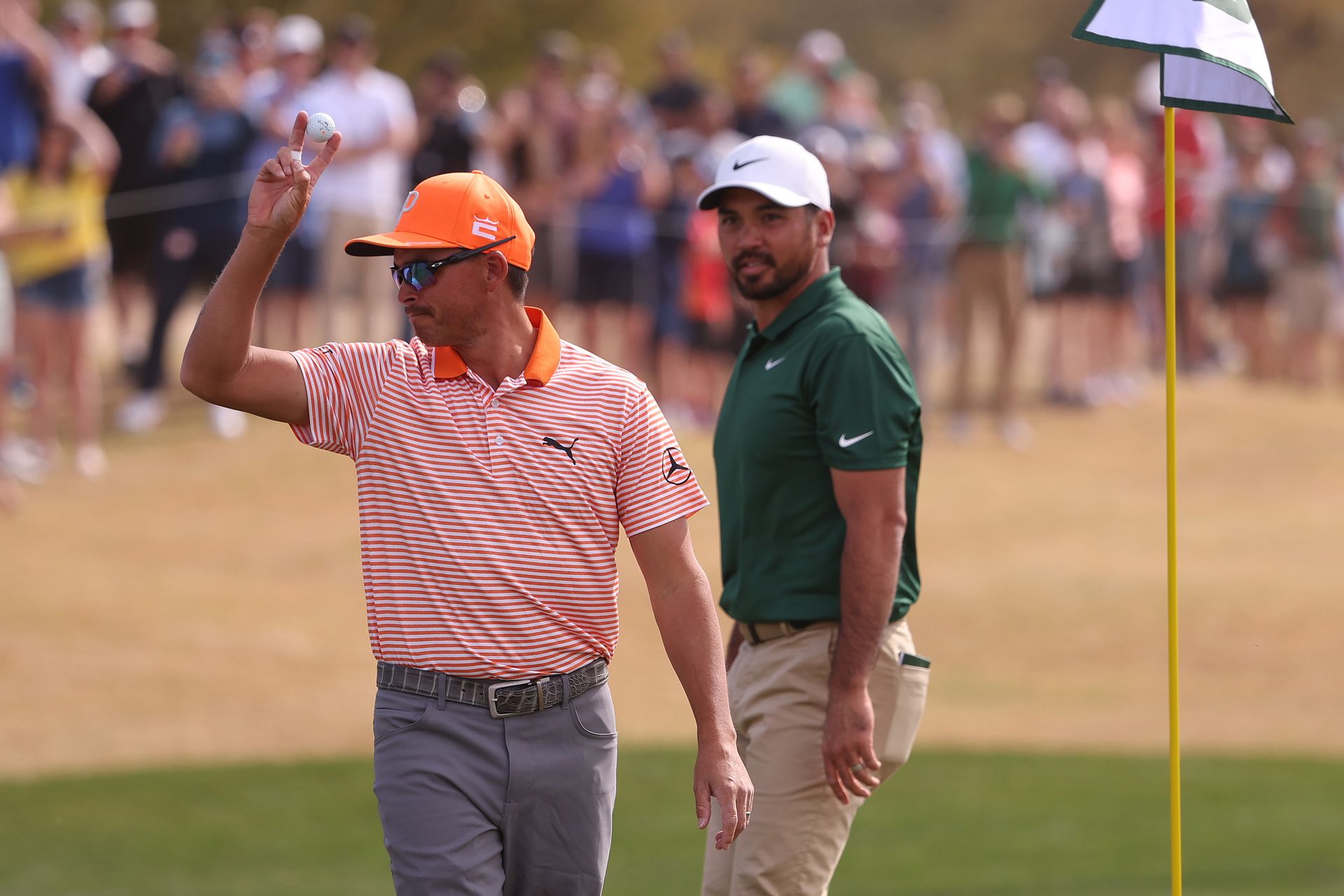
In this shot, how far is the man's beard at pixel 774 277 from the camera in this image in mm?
5352

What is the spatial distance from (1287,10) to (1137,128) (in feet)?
86.5

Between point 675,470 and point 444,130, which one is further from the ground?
point 444,130

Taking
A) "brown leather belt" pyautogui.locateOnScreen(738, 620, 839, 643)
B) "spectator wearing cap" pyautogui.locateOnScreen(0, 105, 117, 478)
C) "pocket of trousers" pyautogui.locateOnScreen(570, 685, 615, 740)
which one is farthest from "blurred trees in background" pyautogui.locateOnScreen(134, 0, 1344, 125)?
"pocket of trousers" pyautogui.locateOnScreen(570, 685, 615, 740)

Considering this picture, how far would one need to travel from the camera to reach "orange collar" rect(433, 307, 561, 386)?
14.8 feet

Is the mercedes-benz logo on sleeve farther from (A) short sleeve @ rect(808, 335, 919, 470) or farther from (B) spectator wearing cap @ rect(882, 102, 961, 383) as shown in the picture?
(B) spectator wearing cap @ rect(882, 102, 961, 383)

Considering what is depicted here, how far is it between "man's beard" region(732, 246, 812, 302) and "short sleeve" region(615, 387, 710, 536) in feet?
2.95

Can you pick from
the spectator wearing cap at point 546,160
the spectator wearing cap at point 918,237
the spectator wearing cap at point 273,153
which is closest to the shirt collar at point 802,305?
the spectator wearing cap at point 273,153

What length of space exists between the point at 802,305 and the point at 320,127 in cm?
158

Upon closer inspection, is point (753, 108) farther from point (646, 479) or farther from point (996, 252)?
point (646, 479)

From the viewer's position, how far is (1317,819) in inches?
424

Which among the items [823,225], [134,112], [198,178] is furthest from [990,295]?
[823,225]

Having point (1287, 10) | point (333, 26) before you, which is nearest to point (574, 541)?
point (333, 26)

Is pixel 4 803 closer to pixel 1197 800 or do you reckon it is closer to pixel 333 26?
pixel 1197 800

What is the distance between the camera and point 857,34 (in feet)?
192
